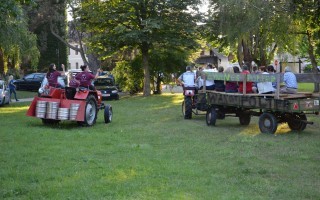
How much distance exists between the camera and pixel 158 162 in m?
9.25

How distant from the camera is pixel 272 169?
343 inches

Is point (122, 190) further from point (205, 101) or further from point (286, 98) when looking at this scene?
point (205, 101)

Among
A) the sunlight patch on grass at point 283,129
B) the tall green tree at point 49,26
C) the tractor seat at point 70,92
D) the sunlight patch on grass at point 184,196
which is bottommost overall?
the sunlight patch on grass at point 184,196

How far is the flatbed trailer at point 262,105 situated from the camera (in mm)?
12789

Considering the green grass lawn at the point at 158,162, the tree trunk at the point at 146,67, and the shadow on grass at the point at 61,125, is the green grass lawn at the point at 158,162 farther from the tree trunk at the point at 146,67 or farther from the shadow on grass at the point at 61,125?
the tree trunk at the point at 146,67

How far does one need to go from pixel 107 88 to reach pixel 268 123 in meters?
17.9

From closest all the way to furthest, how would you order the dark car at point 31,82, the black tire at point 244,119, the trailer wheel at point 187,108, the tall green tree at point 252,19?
the black tire at point 244,119 → the trailer wheel at point 187,108 → the tall green tree at point 252,19 → the dark car at point 31,82

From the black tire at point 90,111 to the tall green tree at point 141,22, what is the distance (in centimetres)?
1344

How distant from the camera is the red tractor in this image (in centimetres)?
1473

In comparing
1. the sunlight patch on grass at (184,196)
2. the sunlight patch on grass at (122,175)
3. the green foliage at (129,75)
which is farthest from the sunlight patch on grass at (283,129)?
the green foliage at (129,75)

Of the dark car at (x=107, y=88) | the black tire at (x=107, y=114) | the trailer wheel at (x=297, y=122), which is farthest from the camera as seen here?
the dark car at (x=107, y=88)

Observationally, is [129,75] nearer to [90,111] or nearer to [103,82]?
[103,82]

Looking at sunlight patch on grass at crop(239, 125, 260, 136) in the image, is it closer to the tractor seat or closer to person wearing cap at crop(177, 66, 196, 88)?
person wearing cap at crop(177, 66, 196, 88)

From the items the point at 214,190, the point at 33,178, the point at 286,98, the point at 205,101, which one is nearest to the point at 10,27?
the point at 205,101
